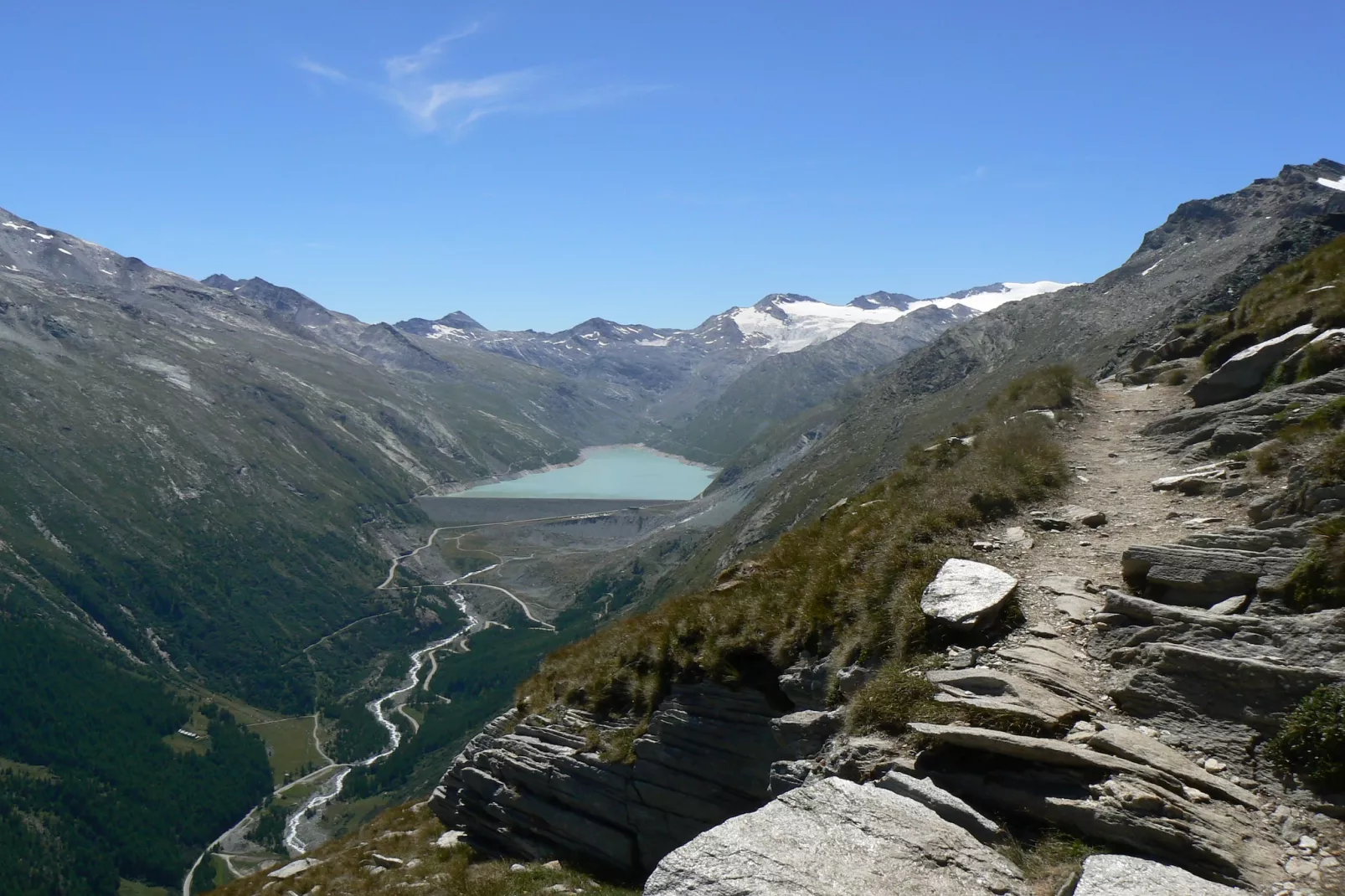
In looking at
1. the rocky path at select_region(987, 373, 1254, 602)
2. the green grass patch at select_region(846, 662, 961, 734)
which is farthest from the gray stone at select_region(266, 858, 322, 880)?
the rocky path at select_region(987, 373, 1254, 602)

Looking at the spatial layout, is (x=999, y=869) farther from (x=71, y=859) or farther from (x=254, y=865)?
(x=71, y=859)

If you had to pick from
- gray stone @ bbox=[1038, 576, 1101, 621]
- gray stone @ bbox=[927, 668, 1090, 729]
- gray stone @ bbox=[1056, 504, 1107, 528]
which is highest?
gray stone @ bbox=[1056, 504, 1107, 528]

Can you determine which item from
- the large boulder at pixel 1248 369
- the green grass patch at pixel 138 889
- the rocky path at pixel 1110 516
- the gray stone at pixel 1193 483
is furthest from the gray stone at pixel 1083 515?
the green grass patch at pixel 138 889

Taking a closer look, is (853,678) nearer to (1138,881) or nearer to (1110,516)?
(1138,881)

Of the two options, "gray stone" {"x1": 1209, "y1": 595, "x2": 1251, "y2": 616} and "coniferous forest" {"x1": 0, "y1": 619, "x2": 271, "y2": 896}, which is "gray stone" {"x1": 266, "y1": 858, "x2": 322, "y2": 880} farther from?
"coniferous forest" {"x1": 0, "y1": 619, "x2": 271, "y2": 896}

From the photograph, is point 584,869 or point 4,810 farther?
point 4,810

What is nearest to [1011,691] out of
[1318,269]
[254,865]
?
[1318,269]
